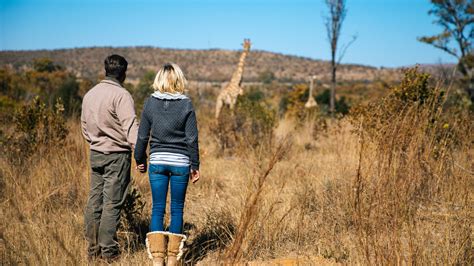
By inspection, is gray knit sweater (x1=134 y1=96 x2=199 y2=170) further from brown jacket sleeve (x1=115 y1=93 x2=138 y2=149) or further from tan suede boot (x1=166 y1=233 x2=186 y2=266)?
tan suede boot (x1=166 y1=233 x2=186 y2=266)

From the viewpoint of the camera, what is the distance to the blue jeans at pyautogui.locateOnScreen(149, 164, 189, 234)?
338cm

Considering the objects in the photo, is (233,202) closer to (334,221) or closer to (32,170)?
(334,221)

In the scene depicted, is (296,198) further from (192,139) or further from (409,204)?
(192,139)

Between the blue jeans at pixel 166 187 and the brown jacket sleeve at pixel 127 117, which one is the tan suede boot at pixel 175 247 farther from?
the brown jacket sleeve at pixel 127 117

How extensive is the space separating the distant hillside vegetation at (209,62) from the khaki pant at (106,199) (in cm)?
4881

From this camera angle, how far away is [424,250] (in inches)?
126

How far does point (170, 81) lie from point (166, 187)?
808 millimetres

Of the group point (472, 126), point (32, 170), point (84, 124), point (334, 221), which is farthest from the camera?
point (32, 170)

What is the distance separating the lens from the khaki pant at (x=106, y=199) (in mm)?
3699

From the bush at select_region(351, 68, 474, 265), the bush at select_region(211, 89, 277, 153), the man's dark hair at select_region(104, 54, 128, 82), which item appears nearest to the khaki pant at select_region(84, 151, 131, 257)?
the man's dark hair at select_region(104, 54, 128, 82)

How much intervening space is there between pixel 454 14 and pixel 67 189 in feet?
60.9

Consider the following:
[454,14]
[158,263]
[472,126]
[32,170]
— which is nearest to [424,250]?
[158,263]

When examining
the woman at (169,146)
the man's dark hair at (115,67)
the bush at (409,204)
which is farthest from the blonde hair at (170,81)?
the bush at (409,204)

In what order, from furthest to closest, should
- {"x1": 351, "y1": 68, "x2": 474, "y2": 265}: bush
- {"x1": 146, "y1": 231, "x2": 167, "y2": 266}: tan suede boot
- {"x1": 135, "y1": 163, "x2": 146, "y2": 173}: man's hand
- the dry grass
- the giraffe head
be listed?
the giraffe head
{"x1": 135, "y1": 163, "x2": 146, "y2": 173}: man's hand
{"x1": 146, "y1": 231, "x2": 167, "y2": 266}: tan suede boot
the dry grass
{"x1": 351, "y1": 68, "x2": 474, "y2": 265}: bush
